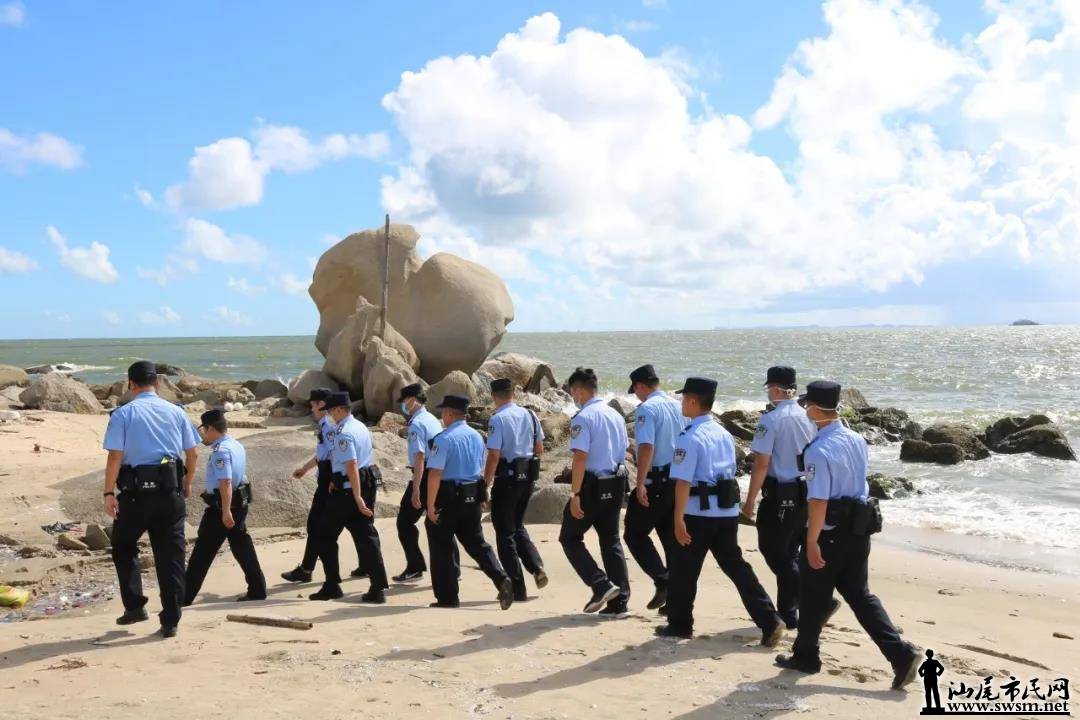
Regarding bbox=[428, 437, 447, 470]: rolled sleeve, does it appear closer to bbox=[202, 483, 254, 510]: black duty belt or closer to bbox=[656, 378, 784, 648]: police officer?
bbox=[202, 483, 254, 510]: black duty belt

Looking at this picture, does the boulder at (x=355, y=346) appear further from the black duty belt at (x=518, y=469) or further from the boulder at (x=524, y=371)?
the black duty belt at (x=518, y=469)

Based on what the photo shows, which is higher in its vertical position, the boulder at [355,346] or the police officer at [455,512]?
the boulder at [355,346]

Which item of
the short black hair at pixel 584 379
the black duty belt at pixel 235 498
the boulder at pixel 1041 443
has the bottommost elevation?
the boulder at pixel 1041 443

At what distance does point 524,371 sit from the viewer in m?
28.7

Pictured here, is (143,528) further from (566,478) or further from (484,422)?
(484,422)

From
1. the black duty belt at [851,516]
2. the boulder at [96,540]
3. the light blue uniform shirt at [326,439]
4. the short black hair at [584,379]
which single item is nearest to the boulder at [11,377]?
the boulder at [96,540]

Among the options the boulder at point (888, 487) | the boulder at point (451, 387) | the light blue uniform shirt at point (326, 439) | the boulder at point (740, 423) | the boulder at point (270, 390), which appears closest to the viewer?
the light blue uniform shirt at point (326, 439)

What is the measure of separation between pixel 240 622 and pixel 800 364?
56.8 m

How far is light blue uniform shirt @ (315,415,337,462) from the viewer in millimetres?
8211

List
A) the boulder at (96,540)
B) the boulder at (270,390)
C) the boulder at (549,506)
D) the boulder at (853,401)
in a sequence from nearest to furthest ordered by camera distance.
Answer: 1. the boulder at (96,540)
2. the boulder at (549,506)
3. the boulder at (853,401)
4. the boulder at (270,390)

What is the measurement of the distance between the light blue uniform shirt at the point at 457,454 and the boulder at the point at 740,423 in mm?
14909

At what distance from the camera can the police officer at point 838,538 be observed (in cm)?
527

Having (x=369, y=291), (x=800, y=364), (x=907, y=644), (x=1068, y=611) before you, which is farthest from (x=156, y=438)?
(x=800, y=364)

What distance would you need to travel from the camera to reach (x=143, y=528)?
244 inches
